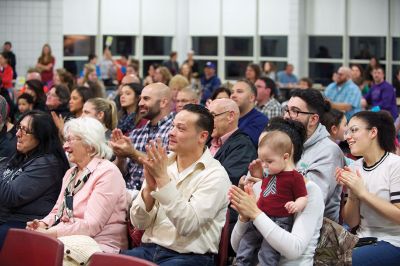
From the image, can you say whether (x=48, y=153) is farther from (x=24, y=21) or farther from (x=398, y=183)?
(x=24, y=21)

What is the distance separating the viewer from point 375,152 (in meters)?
4.31

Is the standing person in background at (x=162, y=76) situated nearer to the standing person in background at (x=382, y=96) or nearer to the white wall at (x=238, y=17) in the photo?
the standing person in background at (x=382, y=96)

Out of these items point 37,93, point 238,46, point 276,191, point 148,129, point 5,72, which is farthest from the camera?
point 238,46

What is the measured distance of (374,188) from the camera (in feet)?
13.9

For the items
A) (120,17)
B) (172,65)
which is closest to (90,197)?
(172,65)

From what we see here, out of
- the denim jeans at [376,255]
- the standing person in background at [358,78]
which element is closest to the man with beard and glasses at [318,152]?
the denim jeans at [376,255]

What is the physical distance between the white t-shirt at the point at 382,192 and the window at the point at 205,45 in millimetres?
15576

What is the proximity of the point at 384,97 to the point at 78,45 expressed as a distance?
910 cm

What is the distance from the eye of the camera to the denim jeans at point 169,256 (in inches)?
158

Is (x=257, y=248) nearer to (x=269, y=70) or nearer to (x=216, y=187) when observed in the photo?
(x=216, y=187)

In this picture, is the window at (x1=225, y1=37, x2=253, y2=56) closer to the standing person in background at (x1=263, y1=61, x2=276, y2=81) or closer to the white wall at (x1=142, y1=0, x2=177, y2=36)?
the white wall at (x1=142, y1=0, x2=177, y2=36)

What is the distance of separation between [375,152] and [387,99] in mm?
7711

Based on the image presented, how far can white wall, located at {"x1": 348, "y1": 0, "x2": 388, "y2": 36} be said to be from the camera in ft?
56.4

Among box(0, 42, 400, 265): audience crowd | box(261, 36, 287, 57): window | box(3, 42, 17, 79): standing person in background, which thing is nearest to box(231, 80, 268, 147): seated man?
box(0, 42, 400, 265): audience crowd
